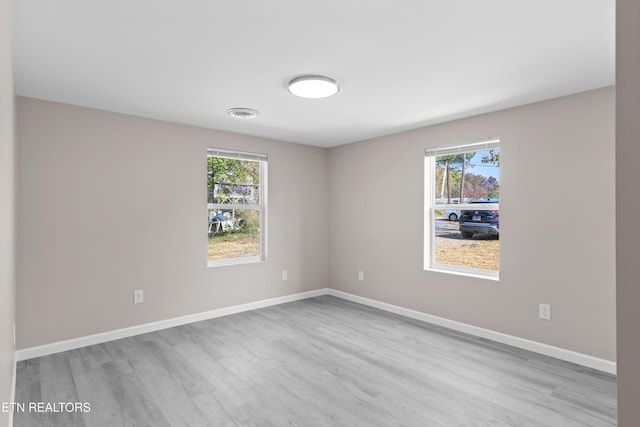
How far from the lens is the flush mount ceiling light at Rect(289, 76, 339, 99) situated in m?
2.58

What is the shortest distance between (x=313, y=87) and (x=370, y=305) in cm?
309

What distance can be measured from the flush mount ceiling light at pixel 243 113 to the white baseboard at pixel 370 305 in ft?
7.58

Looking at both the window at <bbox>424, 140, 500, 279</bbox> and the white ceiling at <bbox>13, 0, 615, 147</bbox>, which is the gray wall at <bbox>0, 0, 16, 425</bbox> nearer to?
the white ceiling at <bbox>13, 0, 615, 147</bbox>

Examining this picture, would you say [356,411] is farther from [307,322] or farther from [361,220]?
[361,220]

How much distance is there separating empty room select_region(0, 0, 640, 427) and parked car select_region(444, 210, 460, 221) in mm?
26

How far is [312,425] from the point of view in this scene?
2084 mm

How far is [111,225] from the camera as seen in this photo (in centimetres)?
346

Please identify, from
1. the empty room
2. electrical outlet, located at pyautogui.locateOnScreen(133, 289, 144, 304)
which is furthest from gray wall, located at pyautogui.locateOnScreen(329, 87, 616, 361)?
electrical outlet, located at pyautogui.locateOnScreen(133, 289, 144, 304)

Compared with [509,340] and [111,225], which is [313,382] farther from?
[111,225]
